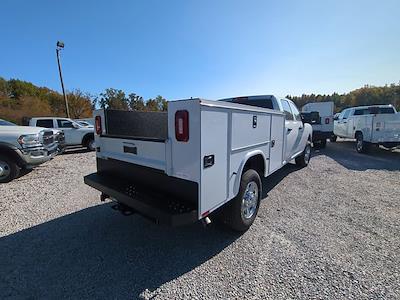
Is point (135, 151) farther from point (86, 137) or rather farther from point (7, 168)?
point (86, 137)

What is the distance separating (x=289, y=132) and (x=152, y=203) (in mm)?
3937

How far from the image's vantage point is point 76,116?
1688 inches

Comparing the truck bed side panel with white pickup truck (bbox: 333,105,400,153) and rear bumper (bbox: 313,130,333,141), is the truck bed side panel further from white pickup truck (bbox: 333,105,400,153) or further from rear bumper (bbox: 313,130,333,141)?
rear bumper (bbox: 313,130,333,141)

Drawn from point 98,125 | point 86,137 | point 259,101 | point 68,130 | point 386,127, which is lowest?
point 86,137

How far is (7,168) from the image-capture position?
5.44 metres

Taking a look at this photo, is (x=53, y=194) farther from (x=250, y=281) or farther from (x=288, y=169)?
(x=288, y=169)

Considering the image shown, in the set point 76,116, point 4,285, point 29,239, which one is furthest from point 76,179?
point 76,116

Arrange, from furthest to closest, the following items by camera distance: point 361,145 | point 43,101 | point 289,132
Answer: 1. point 43,101
2. point 361,145
3. point 289,132

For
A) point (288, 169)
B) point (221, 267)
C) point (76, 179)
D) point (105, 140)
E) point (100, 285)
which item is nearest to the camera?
point (100, 285)

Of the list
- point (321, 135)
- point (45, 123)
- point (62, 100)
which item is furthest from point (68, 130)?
point (62, 100)

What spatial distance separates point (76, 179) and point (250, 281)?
5183mm

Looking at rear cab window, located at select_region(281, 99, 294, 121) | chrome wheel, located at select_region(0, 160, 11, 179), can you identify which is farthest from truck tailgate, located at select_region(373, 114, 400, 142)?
chrome wheel, located at select_region(0, 160, 11, 179)

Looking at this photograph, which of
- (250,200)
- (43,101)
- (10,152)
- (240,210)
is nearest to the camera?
(240,210)

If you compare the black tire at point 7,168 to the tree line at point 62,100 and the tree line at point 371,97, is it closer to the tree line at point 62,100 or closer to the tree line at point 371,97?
the tree line at point 62,100
